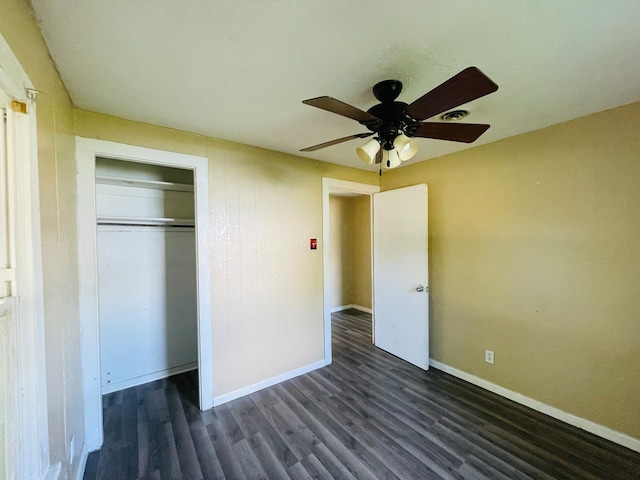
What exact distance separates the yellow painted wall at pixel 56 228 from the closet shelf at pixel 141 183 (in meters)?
0.77

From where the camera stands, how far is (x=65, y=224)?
1.42 metres

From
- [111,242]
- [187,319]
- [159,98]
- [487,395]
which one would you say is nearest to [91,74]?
[159,98]

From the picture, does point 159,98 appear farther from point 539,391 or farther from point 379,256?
point 539,391

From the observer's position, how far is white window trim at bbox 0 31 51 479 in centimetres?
86

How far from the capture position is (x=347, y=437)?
188cm

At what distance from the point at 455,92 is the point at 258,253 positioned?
197 cm

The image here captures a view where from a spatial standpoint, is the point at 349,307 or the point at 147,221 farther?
the point at 349,307

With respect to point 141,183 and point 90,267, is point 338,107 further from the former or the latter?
point 141,183

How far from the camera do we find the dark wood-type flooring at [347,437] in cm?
161

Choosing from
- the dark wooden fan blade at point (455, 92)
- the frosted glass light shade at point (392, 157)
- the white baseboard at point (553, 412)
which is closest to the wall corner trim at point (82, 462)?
the frosted glass light shade at point (392, 157)

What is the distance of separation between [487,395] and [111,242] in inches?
148

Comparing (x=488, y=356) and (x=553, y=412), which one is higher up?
(x=488, y=356)

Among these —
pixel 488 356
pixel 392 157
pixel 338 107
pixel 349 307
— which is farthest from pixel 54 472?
pixel 349 307

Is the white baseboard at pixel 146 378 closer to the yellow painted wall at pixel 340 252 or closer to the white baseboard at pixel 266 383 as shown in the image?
the white baseboard at pixel 266 383
